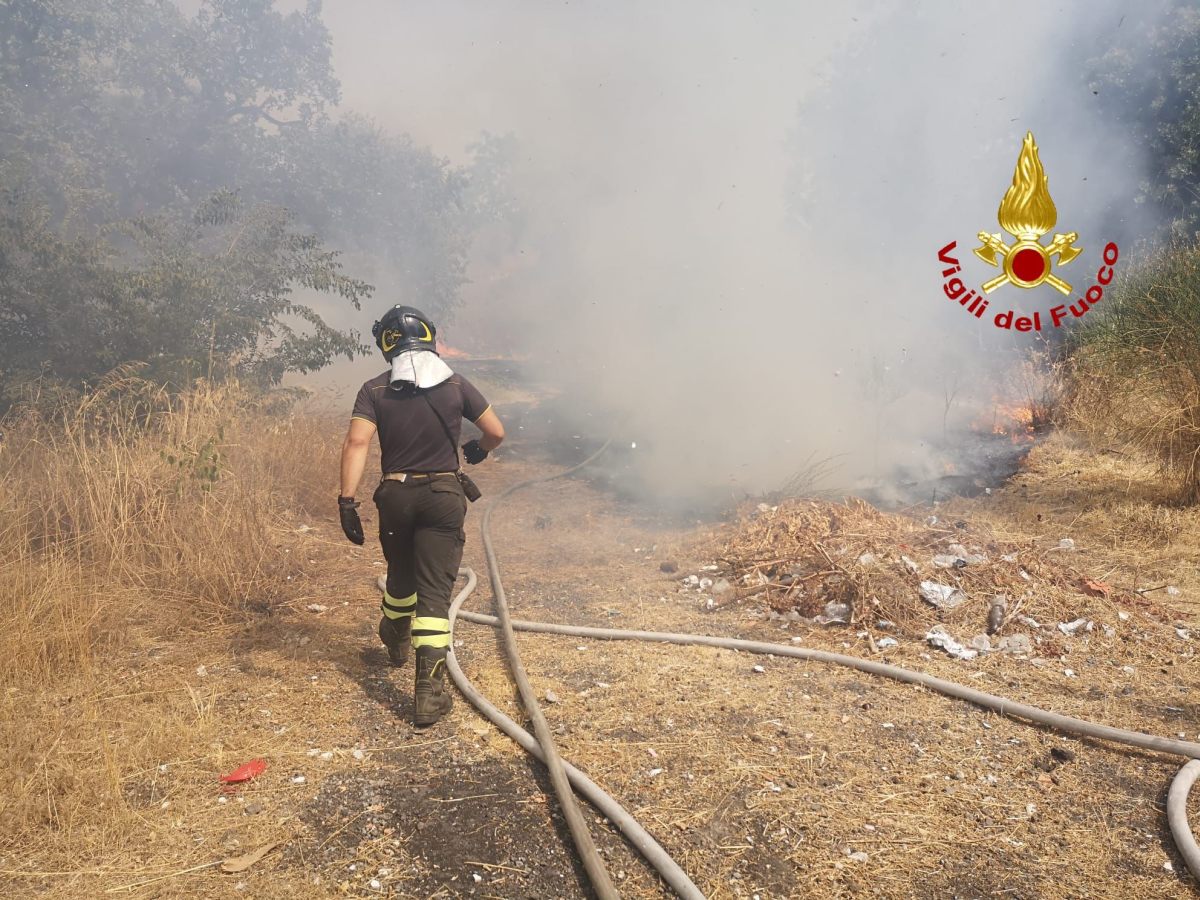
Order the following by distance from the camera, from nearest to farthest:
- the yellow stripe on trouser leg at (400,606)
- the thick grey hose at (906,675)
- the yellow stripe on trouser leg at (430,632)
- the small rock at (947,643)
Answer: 1. the thick grey hose at (906,675)
2. the yellow stripe on trouser leg at (430,632)
3. the yellow stripe on trouser leg at (400,606)
4. the small rock at (947,643)

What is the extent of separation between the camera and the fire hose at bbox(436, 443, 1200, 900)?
264cm

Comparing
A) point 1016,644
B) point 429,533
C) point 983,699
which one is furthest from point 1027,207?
point 429,533

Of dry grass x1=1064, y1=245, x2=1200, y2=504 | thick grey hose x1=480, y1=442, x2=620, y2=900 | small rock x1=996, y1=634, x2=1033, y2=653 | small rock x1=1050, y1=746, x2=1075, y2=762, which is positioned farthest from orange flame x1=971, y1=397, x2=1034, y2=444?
thick grey hose x1=480, y1=442, x2=620, y2=900

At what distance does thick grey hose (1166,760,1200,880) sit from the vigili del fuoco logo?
436 cm

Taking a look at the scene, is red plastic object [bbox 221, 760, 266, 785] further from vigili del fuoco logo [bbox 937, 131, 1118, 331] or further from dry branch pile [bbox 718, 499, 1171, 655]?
vigili del fuoco logo [bbox 937, 131, 1118, 331]

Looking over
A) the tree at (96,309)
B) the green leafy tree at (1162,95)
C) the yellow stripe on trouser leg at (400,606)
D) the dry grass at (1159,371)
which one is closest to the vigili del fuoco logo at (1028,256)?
the dry grass at (1159,371)

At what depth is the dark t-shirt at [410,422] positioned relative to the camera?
3.89m

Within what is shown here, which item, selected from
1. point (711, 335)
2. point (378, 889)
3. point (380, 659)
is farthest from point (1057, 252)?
point (378, 889)

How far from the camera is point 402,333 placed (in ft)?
13.1

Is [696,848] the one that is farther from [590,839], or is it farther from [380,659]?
[380,659]

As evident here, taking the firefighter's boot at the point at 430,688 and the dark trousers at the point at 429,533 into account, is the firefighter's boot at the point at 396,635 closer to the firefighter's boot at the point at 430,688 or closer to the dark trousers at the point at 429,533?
the dark trousers at the point at 429,533

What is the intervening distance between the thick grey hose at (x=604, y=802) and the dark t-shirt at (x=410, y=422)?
102 centimetres

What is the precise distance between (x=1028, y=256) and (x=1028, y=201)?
283 centimetres

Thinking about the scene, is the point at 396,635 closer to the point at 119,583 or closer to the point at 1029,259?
the point at 119,583
